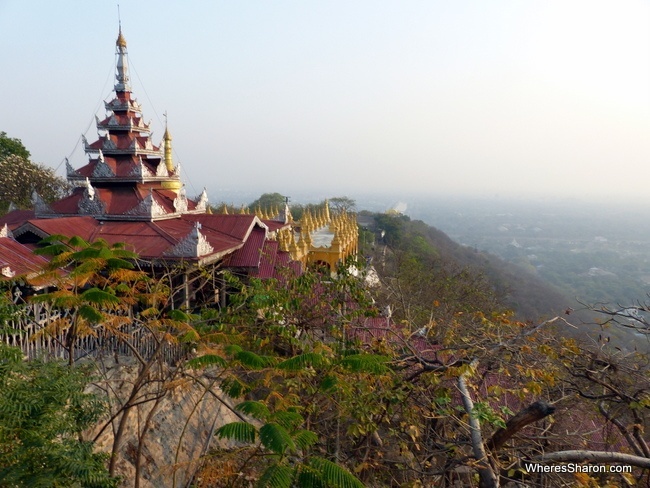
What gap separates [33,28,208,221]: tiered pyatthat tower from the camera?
14.7 metres

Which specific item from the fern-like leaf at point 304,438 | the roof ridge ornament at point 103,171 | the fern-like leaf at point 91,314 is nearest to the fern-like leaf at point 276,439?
the fern-like leaf at point 304,438

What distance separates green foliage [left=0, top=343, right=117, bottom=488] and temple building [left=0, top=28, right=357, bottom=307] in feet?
22.5

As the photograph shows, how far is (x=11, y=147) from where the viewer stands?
3166 cm

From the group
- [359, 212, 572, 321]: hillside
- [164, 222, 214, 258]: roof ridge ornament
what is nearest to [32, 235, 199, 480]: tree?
[164, 222, 214, 258]: roof ridge ornament

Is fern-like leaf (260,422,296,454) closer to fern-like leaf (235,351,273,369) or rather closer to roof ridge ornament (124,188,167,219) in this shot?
fern-like leaf (235,351,273,369)

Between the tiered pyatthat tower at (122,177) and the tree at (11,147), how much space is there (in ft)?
60.9

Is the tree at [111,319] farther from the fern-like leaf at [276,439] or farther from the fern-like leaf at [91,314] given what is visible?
the fern-like leaf at [276,439]

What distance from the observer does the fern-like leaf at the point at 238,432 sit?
4.05 metres

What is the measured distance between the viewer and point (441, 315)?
13.6 metres

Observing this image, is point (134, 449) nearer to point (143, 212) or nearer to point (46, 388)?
point (46, 388)

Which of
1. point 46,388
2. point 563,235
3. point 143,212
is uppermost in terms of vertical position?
point 143,212

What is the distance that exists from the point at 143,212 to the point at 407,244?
A: 37.8m

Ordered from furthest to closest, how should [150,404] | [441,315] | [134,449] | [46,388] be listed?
1. [441,315]
2. [150,404]
3. [134,449]
4. [46,388]

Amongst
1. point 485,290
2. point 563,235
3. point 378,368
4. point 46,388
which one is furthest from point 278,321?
point 563,235
